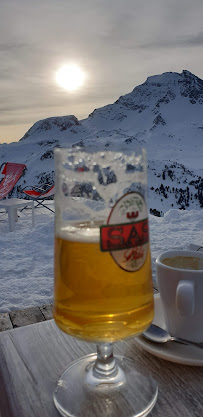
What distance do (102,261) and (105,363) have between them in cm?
21

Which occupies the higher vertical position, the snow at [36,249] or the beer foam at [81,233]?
the beer foam at [81,233]

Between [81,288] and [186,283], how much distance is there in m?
0.23

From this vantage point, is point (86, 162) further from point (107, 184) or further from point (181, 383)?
point (181, 383)

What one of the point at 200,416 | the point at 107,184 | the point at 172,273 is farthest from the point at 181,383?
the point at 107,184

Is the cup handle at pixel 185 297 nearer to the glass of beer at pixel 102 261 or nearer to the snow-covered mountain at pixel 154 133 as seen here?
the glass of beer at pixel 102 261

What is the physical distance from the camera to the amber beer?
575mm

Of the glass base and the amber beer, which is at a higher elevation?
the amber beer

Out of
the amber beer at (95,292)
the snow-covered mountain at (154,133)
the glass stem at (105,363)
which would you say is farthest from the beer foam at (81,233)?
the snow-covered mountain at (154,133)

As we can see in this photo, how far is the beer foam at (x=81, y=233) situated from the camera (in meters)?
0.58

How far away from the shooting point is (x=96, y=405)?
59 centimetres

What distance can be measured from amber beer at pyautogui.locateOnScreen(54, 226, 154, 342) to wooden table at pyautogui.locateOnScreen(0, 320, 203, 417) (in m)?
0.12

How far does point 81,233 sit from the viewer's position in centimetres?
60

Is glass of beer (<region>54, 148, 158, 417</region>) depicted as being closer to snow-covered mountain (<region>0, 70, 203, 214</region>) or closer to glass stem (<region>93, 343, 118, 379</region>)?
glass stem (<region>93, 343, 118, 379</region>)

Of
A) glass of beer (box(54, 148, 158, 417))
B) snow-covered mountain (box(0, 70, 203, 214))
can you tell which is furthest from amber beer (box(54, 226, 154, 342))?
snow-covered mountain (box(0, 70, 203, 214))
